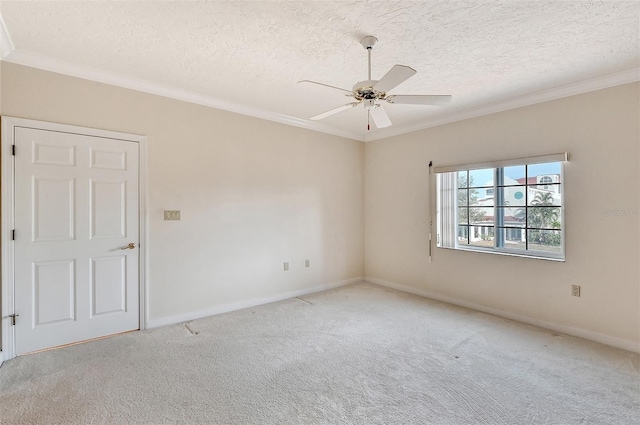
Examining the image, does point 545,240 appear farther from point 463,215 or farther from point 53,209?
point 53,209

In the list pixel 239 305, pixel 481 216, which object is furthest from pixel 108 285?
pixel 481 216

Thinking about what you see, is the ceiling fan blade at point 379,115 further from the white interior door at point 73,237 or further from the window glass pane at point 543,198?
the white interior door at point 73,237

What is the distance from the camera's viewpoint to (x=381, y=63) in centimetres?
271

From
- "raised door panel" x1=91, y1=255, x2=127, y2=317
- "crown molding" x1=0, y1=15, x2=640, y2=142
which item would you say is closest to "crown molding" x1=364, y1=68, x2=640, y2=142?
Answer: "crown molding" x1=0, y1=15, x2=640, y2=142

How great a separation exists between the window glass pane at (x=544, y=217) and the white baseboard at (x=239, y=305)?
2841 mm

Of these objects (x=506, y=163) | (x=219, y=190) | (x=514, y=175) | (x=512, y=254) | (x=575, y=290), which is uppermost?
(x=506, y=163)

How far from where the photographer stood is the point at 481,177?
13.1ft

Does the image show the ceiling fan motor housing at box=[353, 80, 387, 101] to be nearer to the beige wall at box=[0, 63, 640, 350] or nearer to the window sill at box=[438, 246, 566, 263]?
the beige wall at box=[0, 63, 640, 350]

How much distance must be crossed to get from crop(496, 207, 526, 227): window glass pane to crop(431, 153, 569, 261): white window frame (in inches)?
2.3

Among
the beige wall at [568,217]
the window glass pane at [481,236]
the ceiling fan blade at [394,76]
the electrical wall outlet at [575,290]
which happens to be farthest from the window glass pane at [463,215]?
the ceiling fan blade at [394,76]

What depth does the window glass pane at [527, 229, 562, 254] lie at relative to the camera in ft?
11.0

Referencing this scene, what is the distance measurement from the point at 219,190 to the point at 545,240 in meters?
3.92

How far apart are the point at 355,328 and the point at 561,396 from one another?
1.78 metres

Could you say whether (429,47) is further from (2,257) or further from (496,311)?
(2,257)
